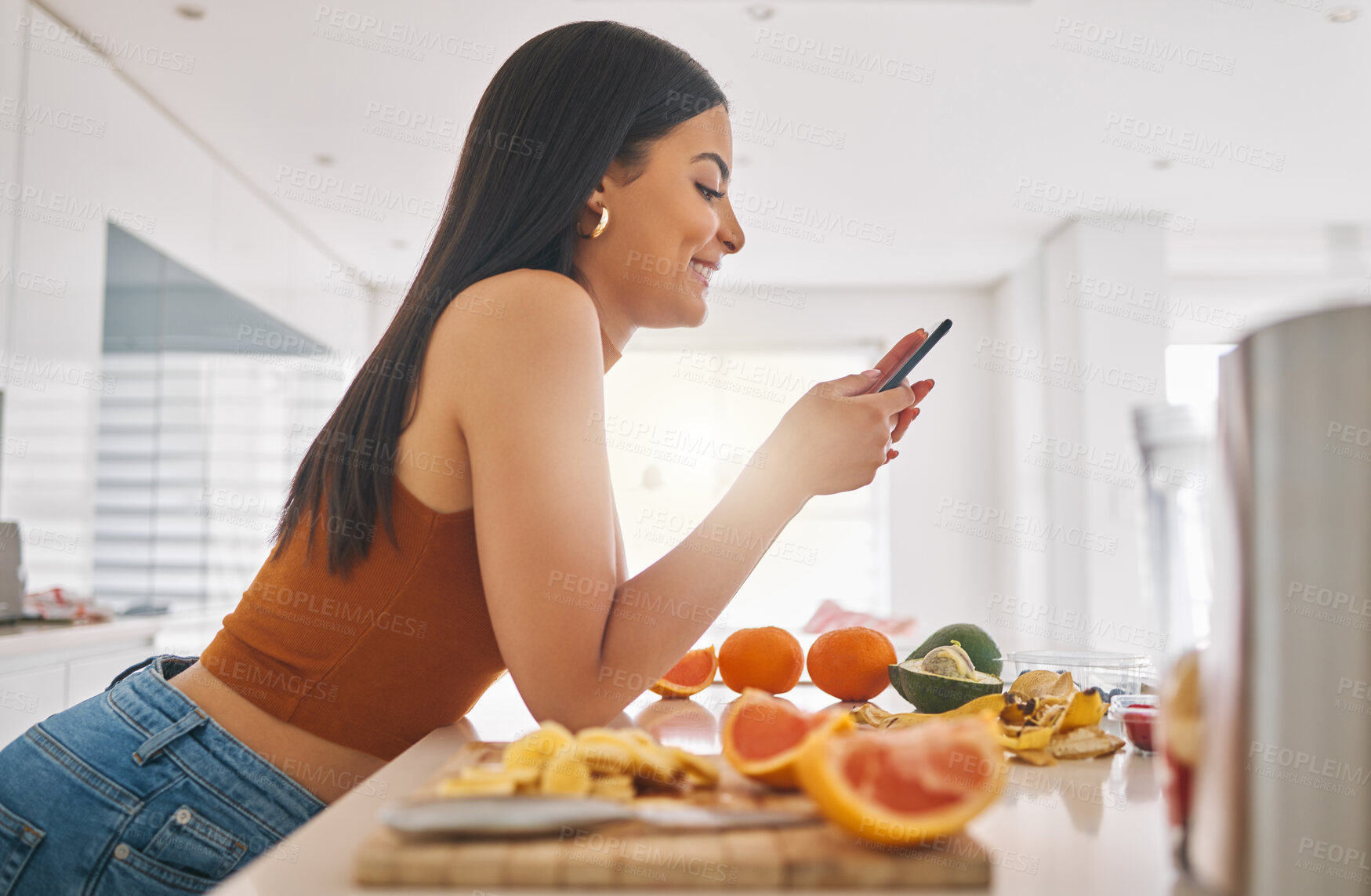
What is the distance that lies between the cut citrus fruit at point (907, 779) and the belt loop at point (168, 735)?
53 centimetres

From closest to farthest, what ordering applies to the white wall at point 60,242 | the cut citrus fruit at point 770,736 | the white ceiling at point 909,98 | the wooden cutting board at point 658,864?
the wooden cutting board at point 658,864, the cut citrus fruit at point 770,736, the white wall at point 60,242, the white ceiling at point 909,98

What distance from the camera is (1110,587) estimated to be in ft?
16.2

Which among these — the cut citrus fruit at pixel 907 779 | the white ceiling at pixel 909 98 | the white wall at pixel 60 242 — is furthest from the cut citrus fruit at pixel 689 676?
the white ceiling at pixel 909 98

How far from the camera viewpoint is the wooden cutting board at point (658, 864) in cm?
40

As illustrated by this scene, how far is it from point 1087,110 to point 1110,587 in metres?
2.41

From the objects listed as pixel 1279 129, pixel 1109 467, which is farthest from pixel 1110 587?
pixel 1279 129

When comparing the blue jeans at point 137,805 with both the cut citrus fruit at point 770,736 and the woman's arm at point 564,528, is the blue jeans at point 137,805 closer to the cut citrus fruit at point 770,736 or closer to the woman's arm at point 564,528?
the woman's arm at point 564,528

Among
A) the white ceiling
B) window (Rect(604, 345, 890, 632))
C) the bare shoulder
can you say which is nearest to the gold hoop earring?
the bare shoulder

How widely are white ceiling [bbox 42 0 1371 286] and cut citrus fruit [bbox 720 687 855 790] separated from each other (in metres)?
2.99

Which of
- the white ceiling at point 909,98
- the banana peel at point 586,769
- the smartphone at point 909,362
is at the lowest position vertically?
the banana peel at point 586,769

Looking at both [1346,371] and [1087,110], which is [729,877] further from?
[1087,110]

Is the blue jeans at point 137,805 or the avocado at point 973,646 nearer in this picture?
the blue jeans at point 137,805

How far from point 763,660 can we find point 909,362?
382 millimetres

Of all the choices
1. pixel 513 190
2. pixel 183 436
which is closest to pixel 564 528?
pixel 513 190
